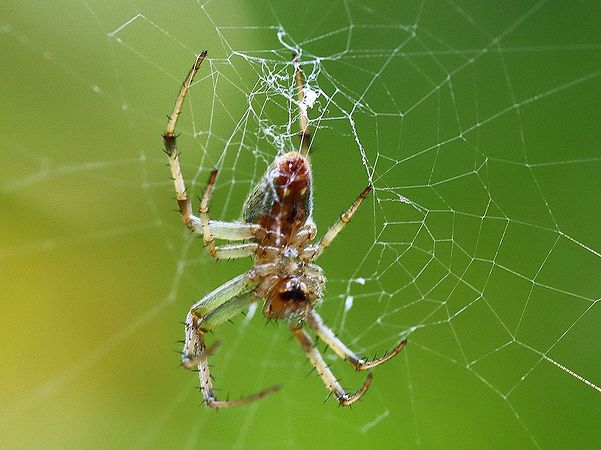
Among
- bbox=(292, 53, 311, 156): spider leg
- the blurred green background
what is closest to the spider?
bbox=(292, 53, 311, 156): spider leg

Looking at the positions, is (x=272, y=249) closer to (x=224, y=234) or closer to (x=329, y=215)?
(x=224, y=234)

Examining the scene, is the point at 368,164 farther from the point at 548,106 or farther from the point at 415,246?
the point at 548,106

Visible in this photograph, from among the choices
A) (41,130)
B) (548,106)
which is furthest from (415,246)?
(41,130)

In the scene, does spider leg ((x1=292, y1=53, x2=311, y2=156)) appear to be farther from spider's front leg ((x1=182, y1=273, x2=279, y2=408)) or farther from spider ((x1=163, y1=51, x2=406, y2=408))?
spider's front leg ((x1=182, y1=273, x2=279, y2=408))

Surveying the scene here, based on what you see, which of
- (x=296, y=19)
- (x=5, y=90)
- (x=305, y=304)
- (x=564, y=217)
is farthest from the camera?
(x=5, y=90)

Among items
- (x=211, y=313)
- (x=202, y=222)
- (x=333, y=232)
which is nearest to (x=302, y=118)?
(x=333, y=232)

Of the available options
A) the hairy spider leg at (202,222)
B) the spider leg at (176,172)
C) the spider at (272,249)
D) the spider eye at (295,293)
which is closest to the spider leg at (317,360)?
the spider at (272,249)

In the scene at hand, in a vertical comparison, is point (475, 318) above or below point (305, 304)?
below
